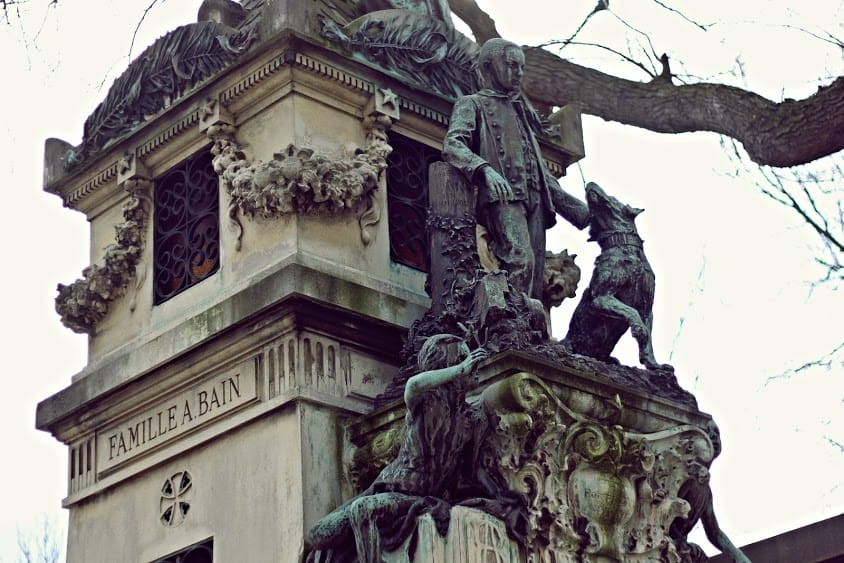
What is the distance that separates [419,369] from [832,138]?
15.4 ft

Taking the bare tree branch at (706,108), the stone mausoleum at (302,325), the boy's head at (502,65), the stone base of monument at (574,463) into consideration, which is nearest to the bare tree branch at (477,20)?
the bare tree branch at (706,108)

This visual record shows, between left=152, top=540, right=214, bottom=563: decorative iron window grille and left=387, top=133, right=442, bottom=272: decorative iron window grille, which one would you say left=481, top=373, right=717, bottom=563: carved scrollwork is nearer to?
left=152, top=540, right=214, bottom=563: decorative iron window grille

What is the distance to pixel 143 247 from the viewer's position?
12617 millimetres

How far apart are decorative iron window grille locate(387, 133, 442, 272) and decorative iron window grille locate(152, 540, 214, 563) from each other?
2376 millimetres

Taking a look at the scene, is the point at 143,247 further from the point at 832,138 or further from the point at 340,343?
the point at 832,138

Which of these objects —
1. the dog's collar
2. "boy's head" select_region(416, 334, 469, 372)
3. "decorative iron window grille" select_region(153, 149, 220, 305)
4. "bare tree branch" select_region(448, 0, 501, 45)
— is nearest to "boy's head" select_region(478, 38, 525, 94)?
the dog's collar

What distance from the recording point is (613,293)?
11.3m

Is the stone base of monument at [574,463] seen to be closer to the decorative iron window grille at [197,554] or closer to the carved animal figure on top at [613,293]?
the carved animal figure on top at [613,293]

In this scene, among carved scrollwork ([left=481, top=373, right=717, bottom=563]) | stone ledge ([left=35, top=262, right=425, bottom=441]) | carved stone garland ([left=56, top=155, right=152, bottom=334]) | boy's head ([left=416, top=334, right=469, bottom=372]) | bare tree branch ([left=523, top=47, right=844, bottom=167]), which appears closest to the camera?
carved scrollwork ([left=481, top=373, right=717, bottom=563])

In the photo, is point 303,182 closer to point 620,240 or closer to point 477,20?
point 620,240

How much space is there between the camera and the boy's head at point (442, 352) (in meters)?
9.87

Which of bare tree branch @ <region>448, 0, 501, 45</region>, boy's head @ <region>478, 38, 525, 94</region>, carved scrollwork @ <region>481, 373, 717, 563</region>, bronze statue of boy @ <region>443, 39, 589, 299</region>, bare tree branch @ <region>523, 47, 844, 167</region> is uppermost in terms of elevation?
bare tree branch @ <region>448, 0, 501, 45</region>

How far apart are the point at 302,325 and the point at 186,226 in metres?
1.88

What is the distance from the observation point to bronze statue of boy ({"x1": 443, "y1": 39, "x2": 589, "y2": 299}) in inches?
434
